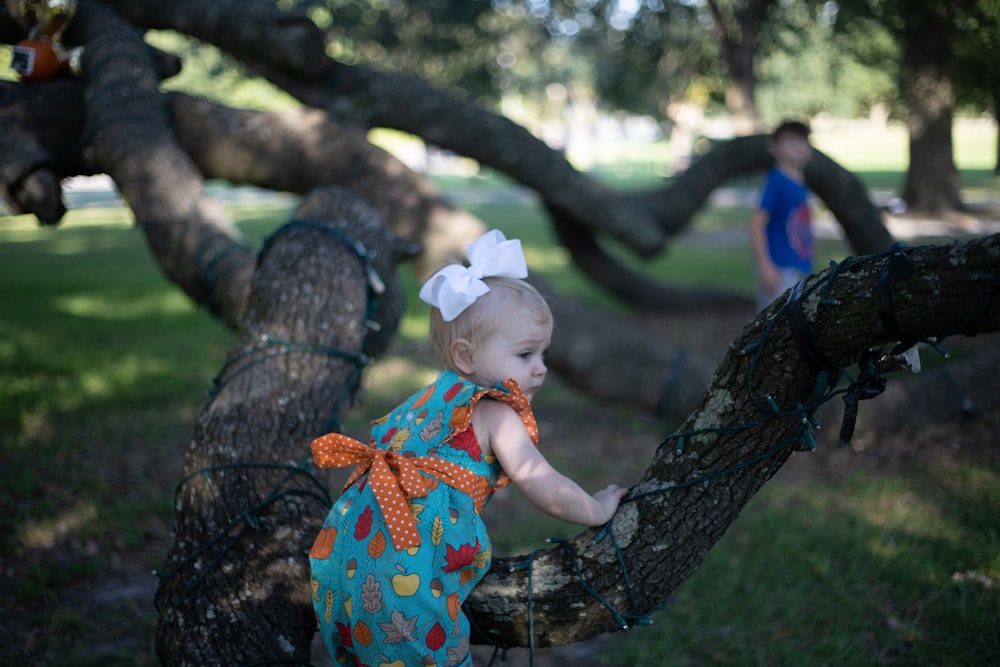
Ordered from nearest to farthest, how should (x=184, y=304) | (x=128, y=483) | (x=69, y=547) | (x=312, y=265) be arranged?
(x=312, y=265)
(x=69, y=547)
(x=128, y=483)
(x=184, y=304)

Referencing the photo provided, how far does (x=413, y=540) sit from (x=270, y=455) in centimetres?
103

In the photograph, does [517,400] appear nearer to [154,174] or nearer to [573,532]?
[573,532]

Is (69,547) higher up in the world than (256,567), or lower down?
lower down

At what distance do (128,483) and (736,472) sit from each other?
4056 millimetres

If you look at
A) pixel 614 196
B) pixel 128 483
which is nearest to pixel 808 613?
pixel 128 483

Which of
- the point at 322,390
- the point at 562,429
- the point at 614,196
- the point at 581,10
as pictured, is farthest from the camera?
the point at 581,10

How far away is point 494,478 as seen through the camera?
7.13 ft

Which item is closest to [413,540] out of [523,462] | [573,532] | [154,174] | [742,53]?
[523,462]

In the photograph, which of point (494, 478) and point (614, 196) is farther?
point (614, 196)

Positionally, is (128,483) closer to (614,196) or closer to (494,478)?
(494,478)

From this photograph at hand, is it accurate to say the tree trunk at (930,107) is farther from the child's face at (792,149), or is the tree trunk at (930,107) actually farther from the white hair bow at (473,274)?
the white hair bow at (473,274)

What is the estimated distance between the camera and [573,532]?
440 centimetres

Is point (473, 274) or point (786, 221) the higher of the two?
point (786, 221)

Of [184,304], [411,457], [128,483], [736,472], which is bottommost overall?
[184,304]
